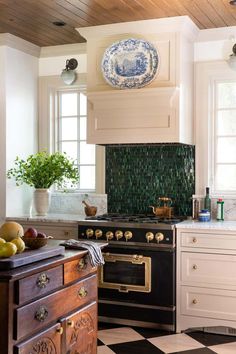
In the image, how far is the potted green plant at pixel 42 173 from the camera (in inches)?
196

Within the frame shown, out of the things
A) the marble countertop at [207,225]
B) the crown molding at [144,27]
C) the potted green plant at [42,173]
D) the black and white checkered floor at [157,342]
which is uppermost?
the crown molding at [144,27]

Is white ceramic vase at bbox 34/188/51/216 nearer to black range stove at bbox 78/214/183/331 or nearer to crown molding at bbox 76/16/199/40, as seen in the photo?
black range stove at bbox 78/214/183/331

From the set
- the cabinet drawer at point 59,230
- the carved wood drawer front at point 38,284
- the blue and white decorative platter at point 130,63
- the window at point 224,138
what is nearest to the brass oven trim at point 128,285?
the cabinet drawer at point 59,230

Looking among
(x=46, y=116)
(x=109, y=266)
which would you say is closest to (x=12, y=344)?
(x=109, y=266)

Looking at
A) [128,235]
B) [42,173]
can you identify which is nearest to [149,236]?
[128,235]

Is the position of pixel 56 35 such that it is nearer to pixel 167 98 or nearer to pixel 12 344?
pixel 167 98

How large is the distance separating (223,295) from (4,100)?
272cm

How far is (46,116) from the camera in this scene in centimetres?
Result: 546

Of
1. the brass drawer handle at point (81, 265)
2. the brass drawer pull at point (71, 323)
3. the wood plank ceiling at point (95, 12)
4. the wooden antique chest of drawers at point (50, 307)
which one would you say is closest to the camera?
the wooden antique chest of drawers at point (50, 307)

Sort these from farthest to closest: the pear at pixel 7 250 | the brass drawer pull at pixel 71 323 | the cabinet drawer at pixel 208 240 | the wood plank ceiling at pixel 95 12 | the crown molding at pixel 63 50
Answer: the crown molding at pixel 63 50 → the cabinet drawer at pixel 208 240 → the wood plank ceiling at pixel 95 12 → the brass drawer pull at pixel 71 323 → the pear at pixel 7 250

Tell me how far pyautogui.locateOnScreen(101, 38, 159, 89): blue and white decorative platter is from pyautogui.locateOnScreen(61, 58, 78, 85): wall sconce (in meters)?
0.74

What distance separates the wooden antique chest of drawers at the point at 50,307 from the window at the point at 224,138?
2180 mm

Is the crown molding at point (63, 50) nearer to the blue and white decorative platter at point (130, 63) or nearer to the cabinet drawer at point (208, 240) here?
the blue and white decorative platter at point (130, 63)

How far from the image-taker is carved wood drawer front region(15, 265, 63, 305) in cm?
221
